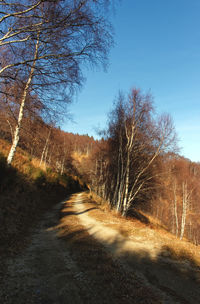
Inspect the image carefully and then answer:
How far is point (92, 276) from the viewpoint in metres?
3.73

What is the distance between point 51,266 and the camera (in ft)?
13.7

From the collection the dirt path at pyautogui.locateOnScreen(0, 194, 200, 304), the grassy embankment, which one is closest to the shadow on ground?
the dirt path at pyautogui.locateOnScreen(0, 194, 200, 304)

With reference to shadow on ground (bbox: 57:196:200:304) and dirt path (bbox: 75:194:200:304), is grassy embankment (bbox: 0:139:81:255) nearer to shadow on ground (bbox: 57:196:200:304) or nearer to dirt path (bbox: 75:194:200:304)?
shadow on ground (bbox: 57:196:200:304)

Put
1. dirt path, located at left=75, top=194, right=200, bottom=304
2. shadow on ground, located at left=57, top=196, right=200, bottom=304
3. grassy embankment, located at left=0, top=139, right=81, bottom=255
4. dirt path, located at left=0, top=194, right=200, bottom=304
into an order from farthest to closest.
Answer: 1. grassy embankment, located at left=0, top=139, right=81, bottom=255
2. dirt path, located at left=75, top=194, right=200, bottom=304
3. shadow on ground, located at left=57, top=196, right=200, bottom=304
4. dirt path, located at left=0, top=194, right=200, bottom=304

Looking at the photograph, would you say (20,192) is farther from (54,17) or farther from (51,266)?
(54,17)

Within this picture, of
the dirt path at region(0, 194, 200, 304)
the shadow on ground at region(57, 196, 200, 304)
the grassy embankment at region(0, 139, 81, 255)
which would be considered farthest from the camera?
the grassy embankment at region(0, 139, 81, 255)

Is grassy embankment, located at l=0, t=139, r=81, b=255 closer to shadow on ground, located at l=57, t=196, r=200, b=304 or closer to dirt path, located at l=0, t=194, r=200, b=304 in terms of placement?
dirt path, located at l=0, t=194, r=200, b=304

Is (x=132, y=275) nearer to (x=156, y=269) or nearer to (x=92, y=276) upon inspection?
(x=156, y=269)

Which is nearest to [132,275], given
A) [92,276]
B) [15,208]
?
[92,276]

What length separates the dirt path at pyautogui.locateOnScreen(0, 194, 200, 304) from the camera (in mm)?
3014

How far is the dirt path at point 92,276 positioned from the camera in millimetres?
3014

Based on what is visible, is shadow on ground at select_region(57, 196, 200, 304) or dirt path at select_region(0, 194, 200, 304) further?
shadow on ground at select_region(57, 196, 200, 304)

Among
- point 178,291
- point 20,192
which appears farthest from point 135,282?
point 20,192

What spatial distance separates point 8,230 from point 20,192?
4.17 metres
